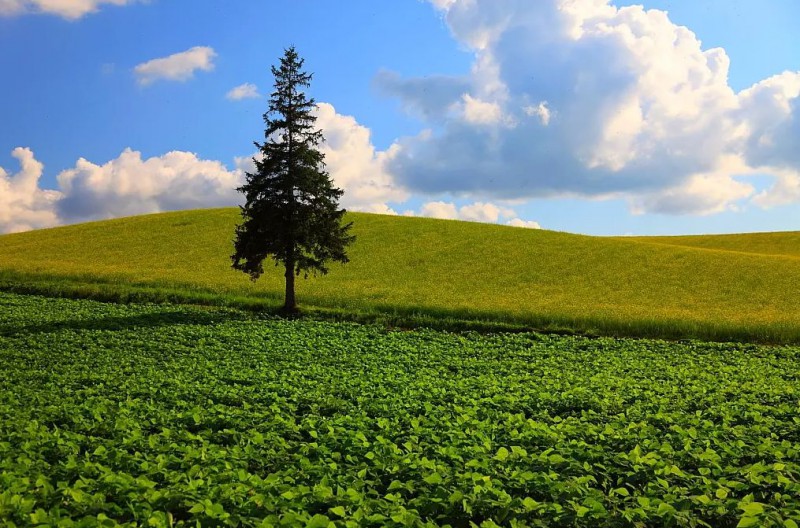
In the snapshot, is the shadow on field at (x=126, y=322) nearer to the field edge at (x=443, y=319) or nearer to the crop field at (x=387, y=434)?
the crop field at (x=387, y=434)

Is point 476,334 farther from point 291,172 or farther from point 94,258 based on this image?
point 94,258

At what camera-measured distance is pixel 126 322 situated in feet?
98.4

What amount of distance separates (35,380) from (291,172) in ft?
69.6

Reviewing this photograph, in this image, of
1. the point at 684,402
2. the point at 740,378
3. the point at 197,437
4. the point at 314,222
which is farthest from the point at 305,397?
the point at 314,222

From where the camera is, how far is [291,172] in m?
37.4

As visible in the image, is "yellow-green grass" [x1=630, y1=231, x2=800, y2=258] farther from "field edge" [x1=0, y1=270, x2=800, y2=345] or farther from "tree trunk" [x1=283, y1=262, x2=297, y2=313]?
"tree trunk" [x1=283, y1=262, x2=297, y2=313]

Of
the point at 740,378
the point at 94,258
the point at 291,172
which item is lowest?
the point at 740,378

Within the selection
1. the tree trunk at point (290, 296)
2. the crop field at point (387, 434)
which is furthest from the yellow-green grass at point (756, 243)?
the tree trunk at point (290, 296)

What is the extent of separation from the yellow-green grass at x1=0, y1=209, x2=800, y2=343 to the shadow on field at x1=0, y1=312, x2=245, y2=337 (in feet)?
16.2

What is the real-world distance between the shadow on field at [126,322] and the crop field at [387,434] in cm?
167

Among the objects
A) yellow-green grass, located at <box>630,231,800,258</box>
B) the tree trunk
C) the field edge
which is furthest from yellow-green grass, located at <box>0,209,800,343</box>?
yellow-green grass, located at <box>630,231,800,258</box>

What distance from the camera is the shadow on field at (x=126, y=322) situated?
27844 mm

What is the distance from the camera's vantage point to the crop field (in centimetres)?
818

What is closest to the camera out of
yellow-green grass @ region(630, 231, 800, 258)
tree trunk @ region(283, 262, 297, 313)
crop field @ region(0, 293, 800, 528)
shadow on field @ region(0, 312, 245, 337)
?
crop field @ region(0, 293, 800, 528)
